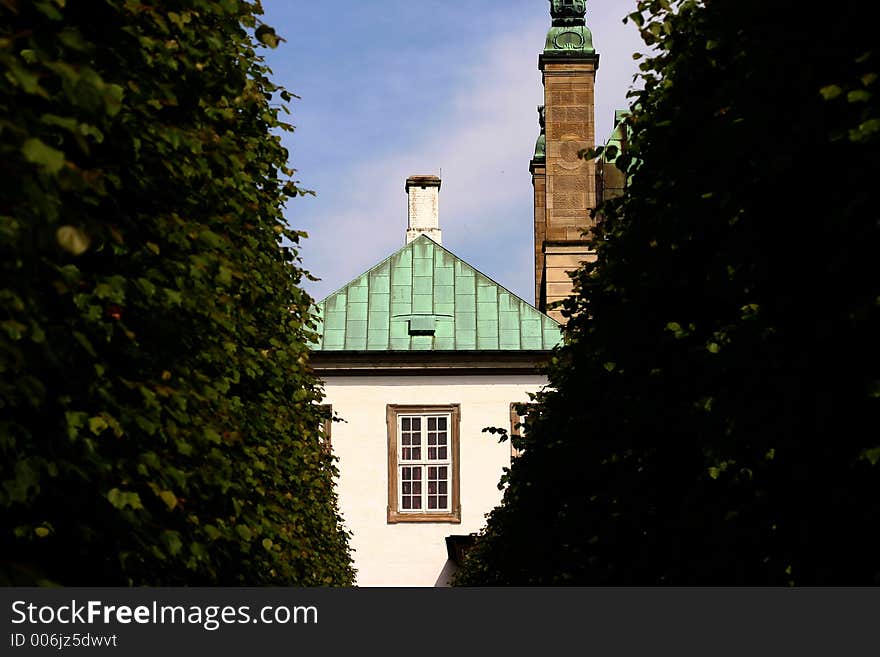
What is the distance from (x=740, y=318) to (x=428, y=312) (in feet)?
85.0

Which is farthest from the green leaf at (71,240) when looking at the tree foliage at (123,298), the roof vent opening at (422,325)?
the roof vent opening at (422,325)

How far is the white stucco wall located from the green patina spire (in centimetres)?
977

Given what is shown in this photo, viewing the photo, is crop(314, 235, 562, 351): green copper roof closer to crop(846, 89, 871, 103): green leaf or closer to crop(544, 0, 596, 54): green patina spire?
crop(544, 0, 596, 54): green patina spire

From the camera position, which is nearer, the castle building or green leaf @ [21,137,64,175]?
green leaf @ [21,137,64,175]

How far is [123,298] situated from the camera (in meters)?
7.55

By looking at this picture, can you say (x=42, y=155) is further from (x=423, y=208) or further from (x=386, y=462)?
(x=423, y=208)

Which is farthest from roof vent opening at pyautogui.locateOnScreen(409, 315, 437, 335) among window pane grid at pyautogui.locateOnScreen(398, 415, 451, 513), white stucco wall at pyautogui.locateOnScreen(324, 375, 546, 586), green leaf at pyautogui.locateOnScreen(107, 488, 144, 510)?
green leaf at pyautogui.locateOnScreen(107, 488, 144, 510)

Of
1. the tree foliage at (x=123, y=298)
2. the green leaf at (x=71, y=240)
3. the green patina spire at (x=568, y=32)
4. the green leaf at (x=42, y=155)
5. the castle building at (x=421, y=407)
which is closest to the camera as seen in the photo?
the green leaf at (x=42, y=155)

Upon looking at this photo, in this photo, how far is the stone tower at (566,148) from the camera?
38031 millimetres

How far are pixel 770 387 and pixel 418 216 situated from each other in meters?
30.3

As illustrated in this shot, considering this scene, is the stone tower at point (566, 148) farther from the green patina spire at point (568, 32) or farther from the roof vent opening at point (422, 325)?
the roof vent opening at point (422, 325)

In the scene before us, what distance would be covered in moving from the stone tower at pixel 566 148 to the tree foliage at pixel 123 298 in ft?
86.3

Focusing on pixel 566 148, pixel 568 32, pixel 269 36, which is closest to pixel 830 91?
pixel 269 36

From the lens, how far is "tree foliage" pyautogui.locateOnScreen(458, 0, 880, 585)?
7.98m
